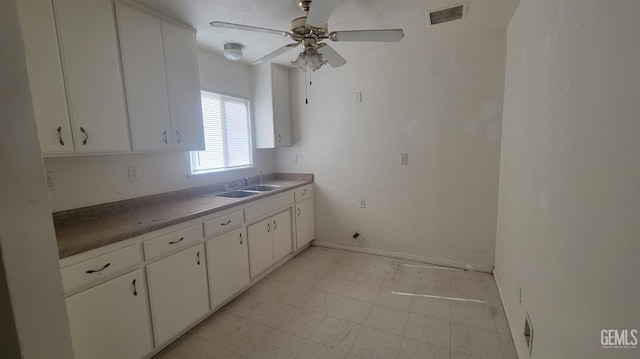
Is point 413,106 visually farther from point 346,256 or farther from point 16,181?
point 16,181

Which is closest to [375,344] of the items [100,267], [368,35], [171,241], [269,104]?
[171,241]

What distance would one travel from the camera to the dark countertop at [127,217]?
147cm

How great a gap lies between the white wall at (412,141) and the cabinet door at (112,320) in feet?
7.60

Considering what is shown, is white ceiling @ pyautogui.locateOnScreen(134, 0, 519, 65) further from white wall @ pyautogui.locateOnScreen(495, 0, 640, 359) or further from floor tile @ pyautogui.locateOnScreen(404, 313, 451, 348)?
floor tile @ pyautogui.locateOnScreen(404, 313, 451, 348)

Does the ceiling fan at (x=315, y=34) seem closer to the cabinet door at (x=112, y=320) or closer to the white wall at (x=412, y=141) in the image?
the white wall at (x=412, y=141)

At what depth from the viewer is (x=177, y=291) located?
6.16ft

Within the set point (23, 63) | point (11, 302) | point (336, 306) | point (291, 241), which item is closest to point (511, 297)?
point (336, 306)

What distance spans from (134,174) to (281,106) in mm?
1872

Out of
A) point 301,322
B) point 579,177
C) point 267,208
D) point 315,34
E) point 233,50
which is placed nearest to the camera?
point 579,177

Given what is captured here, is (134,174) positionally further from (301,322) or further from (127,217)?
(301,322)

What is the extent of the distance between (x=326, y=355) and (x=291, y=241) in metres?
1.55

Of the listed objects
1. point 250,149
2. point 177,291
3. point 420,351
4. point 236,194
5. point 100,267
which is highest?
point 250,149

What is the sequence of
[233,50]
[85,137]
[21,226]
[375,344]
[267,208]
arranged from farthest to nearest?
[267,208] < [233,50] < [375,344] < [85,137] < [21,226]

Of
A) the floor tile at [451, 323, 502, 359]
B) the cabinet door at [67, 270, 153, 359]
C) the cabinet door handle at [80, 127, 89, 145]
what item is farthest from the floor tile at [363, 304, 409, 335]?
the cabinet door handle at [80, 127, 89, 145]
